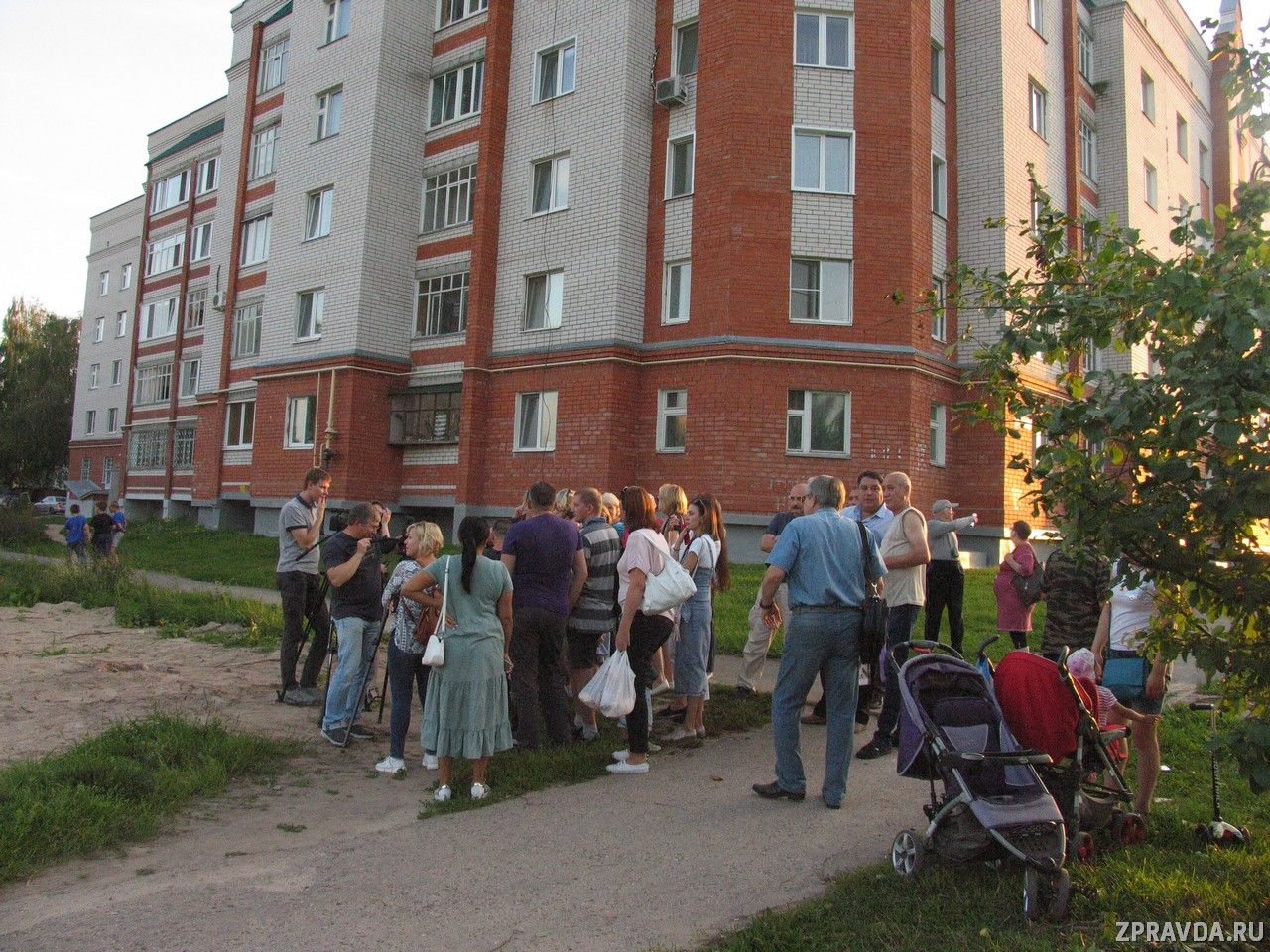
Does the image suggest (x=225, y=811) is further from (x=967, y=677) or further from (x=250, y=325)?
(x=250, y=325)

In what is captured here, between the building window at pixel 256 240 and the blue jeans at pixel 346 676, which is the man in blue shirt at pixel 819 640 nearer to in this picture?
the blue jeans at pixel 346 676

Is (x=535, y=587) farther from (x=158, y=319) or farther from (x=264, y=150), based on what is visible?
(x=158, y=319)

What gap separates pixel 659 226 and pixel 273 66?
718 inches

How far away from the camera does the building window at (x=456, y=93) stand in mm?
25172

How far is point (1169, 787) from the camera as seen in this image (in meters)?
6.62

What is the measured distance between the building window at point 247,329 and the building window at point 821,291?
1840cm

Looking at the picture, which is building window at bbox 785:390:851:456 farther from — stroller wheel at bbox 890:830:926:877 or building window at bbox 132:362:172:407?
building window at bbox 132:362:172:407

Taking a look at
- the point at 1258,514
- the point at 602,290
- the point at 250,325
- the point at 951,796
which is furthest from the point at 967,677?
the point at 250,325

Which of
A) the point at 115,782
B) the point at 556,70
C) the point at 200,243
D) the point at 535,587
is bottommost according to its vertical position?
the point at 115,782

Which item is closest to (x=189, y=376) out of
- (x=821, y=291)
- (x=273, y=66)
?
(x=273, y=66)

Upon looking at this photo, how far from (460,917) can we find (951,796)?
242cm

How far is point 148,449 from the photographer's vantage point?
40.8 m

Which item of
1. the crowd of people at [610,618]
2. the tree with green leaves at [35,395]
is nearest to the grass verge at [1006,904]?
the crowd of people at [610,618]

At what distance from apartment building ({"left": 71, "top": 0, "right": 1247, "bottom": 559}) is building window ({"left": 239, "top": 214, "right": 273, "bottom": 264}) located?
Result: 4.30 metres
